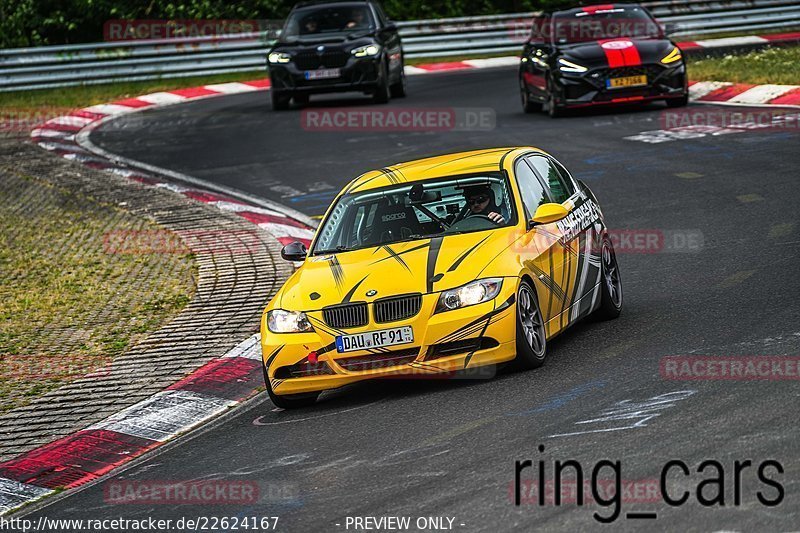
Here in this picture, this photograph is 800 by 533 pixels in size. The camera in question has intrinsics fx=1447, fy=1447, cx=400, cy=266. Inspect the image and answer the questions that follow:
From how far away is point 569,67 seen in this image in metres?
21.9

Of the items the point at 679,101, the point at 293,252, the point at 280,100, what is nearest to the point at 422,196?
the point at 293,252

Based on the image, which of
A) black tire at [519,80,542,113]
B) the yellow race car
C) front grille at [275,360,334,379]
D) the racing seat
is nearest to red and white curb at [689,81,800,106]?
black tire at [519,80,542,113]

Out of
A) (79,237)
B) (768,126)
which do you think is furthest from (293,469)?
(768,126)

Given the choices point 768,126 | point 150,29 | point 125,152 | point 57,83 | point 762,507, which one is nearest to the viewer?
point 762,507

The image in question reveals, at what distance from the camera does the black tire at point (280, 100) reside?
2586 cm

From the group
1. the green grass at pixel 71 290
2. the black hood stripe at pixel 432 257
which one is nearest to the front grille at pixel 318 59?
the green grass at pixel 71 290

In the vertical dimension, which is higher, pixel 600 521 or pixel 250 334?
pixel 600 521

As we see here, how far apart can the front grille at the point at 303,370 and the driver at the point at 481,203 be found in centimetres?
159

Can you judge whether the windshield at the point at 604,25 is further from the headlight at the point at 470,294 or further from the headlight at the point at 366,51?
the headlight at the point at 470,294

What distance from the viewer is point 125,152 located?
22.2 metres

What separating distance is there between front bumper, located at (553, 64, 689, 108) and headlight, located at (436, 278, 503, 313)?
13.4 meters

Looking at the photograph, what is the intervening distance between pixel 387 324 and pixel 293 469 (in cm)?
150

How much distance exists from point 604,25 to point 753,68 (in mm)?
3510

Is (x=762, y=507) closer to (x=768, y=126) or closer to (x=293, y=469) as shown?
(x=293, y=469)
